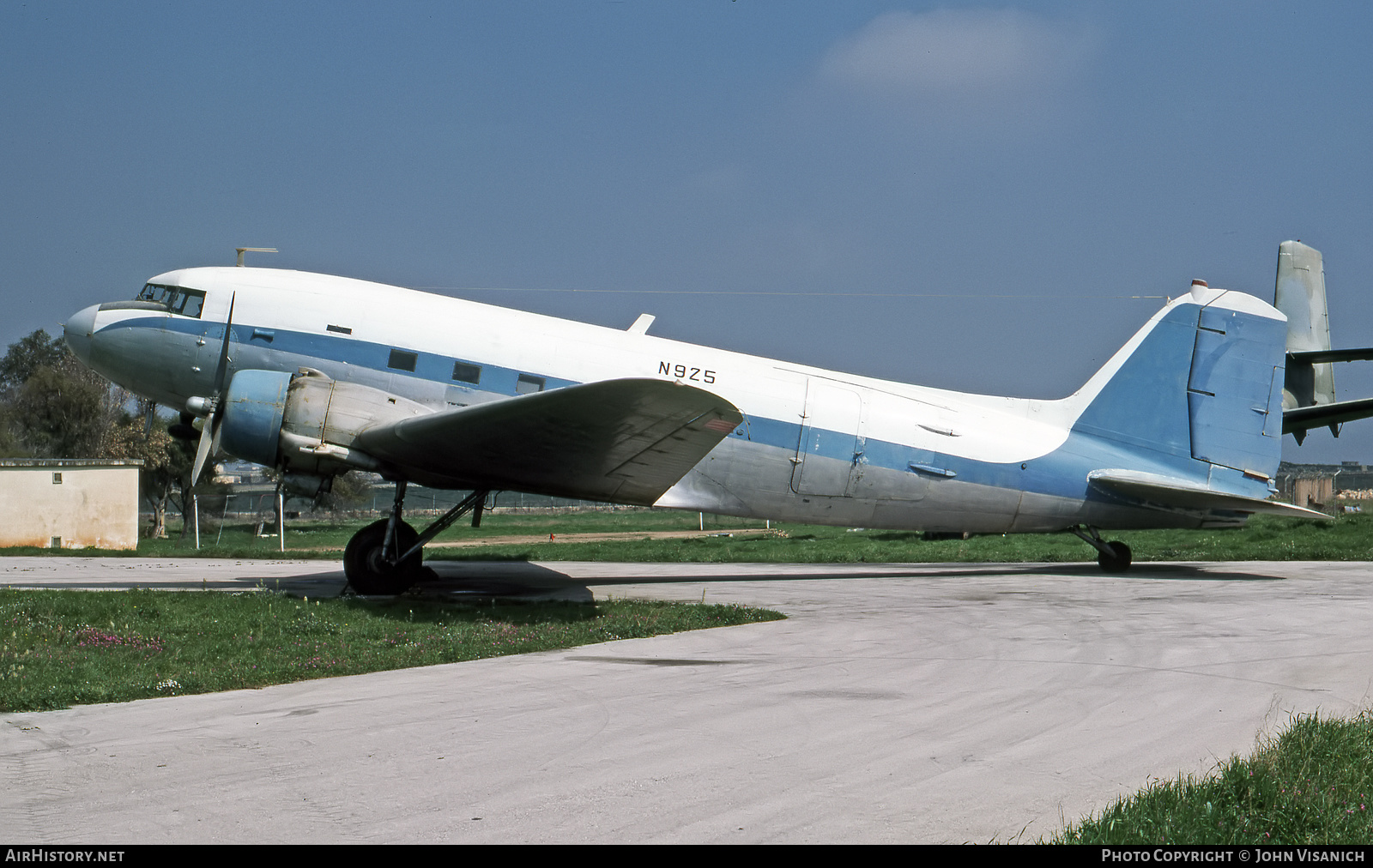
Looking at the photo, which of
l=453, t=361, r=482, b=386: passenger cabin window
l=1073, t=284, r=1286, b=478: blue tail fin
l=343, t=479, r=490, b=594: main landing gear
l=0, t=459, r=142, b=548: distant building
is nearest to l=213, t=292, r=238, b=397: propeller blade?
l=343, t=479, r=490, b=594: main landing gear

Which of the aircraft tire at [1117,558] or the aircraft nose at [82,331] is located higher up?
the aircraft nose at [82,331]

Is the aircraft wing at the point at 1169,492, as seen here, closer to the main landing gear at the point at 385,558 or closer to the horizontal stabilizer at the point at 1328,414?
the horizontal stabilizer at the point at 1328,414

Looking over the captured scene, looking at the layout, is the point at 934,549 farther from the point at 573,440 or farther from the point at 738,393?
the point at 573,440

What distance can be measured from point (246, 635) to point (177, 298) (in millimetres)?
6510

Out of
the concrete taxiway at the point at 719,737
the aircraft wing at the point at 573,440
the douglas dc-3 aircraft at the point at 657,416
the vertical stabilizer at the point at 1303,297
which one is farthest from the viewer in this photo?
the vertical stabilizer at the point at 1303,297

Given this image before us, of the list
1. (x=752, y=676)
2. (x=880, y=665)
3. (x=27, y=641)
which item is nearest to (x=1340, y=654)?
(x=880, y=665)

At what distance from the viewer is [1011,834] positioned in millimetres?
4273

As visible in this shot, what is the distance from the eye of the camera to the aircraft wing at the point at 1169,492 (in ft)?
52.0

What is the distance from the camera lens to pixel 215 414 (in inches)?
517

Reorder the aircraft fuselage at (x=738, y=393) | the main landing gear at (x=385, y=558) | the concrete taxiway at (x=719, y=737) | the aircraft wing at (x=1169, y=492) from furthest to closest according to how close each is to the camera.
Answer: the aircraft wing at (x=1169, y=492), the aircraft fuselage at (x=738, y=393), the main landing gear at (x=385, y=558), the concrete taxiway at (x=719, y=737)

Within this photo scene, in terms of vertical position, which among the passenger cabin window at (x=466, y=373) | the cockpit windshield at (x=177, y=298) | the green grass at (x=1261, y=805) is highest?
the cockpit windshield at (x=177, y=298)

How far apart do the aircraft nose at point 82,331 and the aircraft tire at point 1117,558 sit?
16428 mm

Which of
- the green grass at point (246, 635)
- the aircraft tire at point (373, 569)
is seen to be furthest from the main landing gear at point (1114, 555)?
the aircraft tire at point (373, 569)

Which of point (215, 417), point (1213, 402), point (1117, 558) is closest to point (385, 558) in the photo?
point (215, 417)
